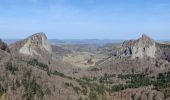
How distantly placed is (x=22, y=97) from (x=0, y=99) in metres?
11.3

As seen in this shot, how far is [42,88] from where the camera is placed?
198 metres

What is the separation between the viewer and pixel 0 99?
177 m

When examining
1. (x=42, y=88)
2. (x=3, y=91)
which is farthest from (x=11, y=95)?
(x=42, y=88)

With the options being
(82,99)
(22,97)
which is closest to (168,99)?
(82,99)

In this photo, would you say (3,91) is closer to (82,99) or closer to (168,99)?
(82,99)

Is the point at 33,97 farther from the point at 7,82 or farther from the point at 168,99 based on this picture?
the point at 168,99

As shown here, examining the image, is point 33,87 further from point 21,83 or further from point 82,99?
point 82,99

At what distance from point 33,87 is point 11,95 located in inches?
598

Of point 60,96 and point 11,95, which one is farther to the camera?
point 60,96

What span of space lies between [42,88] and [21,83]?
11.5m

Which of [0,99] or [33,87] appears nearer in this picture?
[0,99]

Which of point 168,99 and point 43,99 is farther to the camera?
point 168,99

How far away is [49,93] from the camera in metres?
198

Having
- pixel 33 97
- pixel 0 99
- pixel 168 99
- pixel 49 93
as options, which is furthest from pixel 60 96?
pixel 168 99
